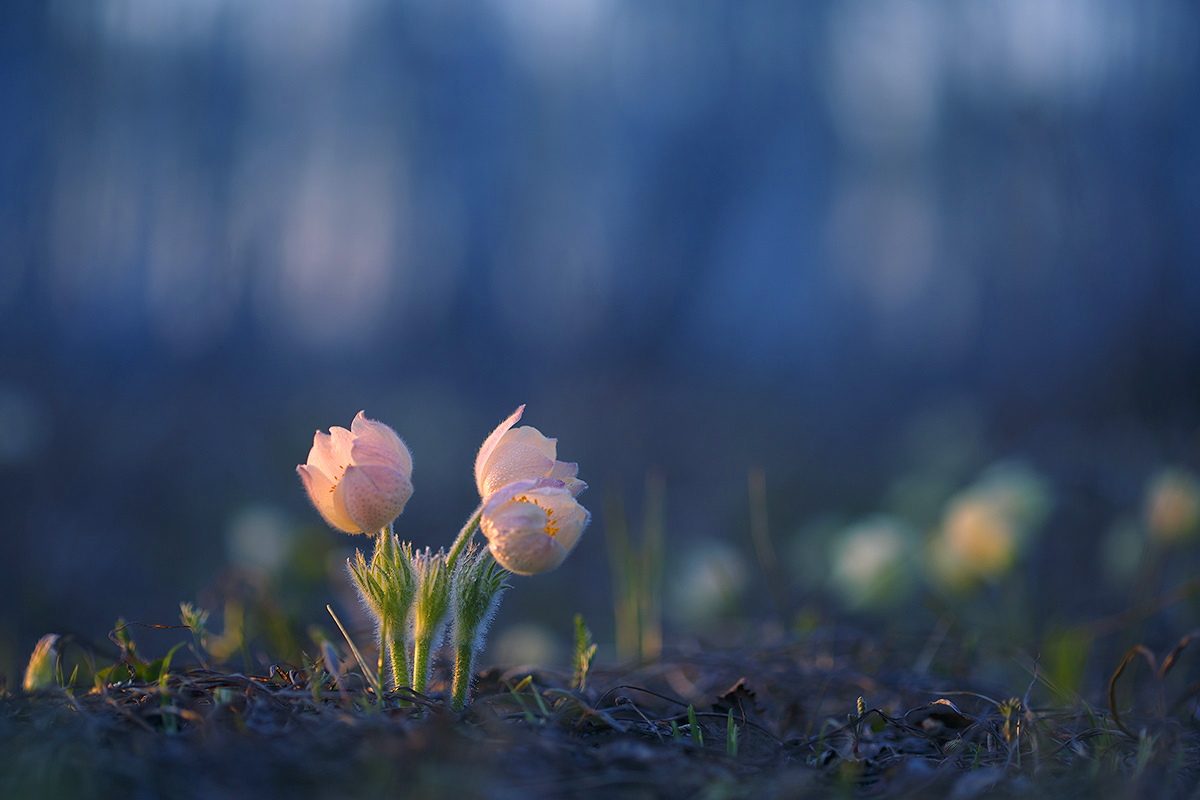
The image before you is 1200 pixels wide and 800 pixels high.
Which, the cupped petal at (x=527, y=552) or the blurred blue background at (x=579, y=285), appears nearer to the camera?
the cupped petal at (x=527, y=552)

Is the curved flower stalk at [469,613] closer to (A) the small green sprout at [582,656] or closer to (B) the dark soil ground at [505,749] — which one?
(B) the dark soil ground at [505,749]

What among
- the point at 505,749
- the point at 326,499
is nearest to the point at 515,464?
the point at 326,499

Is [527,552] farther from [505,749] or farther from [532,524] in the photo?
[505,749]

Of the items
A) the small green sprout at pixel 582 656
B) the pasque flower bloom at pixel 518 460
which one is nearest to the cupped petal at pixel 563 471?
the pasque flower bloom at pixel 518 460

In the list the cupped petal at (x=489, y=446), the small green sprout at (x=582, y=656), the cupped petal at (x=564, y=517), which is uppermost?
the cupped petal at (x=489, y=446)

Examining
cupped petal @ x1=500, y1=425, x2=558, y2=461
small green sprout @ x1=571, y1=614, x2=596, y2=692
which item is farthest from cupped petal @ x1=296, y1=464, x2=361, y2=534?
small green sprout @ x1=571, y1=614, x2=596, y2=692

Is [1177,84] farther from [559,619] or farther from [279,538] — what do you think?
[279,538]

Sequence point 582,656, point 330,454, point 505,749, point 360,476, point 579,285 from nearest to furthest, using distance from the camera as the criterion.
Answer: point 505,749 < point 360,476 < point 330,454 < point 582,656 < point 579,285
